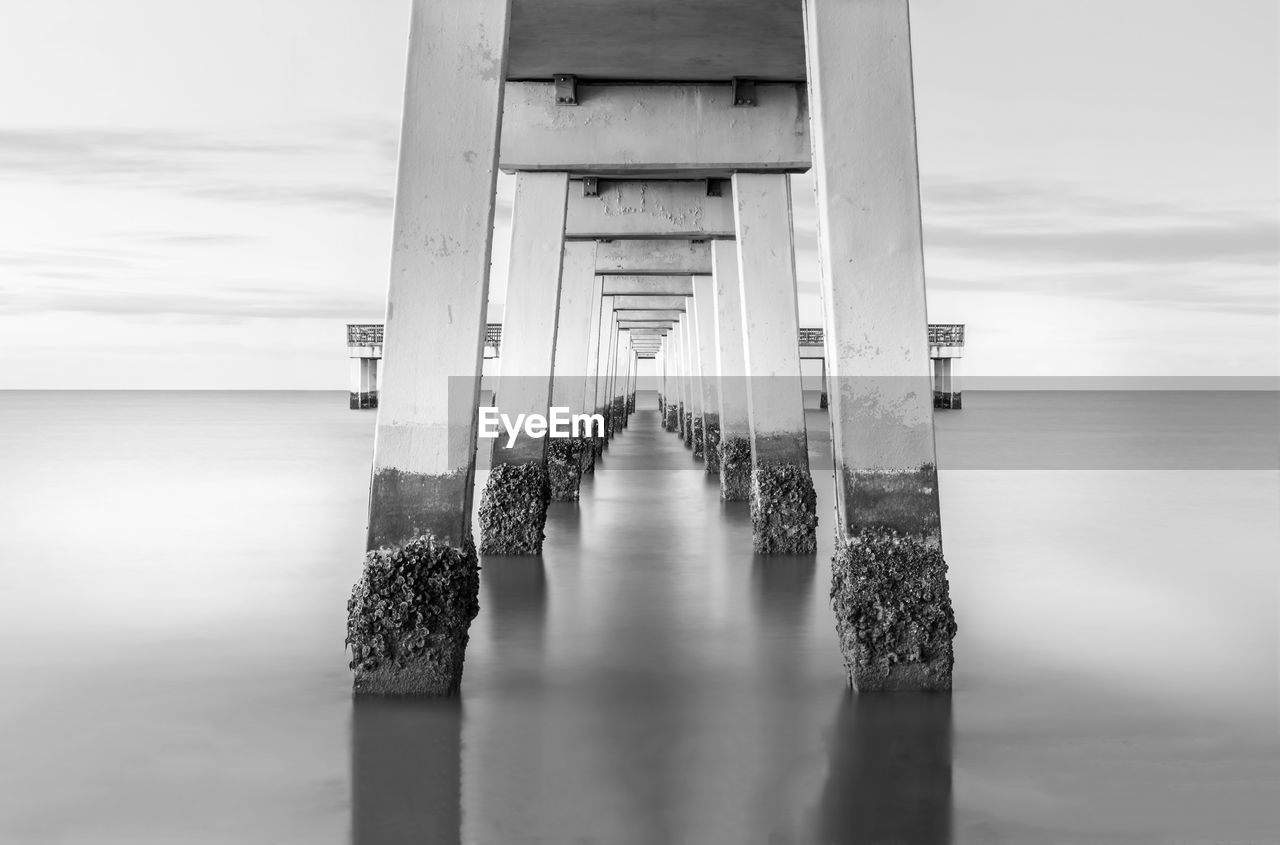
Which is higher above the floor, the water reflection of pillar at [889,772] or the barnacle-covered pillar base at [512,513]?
the barnacle-covered pillar base at [512,513]

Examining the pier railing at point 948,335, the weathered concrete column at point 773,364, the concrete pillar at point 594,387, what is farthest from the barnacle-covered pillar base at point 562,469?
the pier railing at point 948,335

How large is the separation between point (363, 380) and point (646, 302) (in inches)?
1243

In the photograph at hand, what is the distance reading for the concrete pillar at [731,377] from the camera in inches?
606

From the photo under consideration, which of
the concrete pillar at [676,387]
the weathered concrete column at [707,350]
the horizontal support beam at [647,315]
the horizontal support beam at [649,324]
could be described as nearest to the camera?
the weathered concrete column at [707,350]

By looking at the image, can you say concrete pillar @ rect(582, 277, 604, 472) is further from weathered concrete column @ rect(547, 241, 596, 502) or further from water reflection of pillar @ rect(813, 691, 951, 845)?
water reflection of pillar @ rect(813, 691, 951, 845)

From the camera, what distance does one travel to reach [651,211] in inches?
581

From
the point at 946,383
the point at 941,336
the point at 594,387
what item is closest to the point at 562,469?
the point at 594,387

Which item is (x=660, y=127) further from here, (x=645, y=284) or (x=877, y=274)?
(x=645, y=284)

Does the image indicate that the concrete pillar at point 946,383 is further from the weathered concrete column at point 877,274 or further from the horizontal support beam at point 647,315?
the weathered concrete column at point 877,274

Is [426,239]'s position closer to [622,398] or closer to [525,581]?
[525,581]

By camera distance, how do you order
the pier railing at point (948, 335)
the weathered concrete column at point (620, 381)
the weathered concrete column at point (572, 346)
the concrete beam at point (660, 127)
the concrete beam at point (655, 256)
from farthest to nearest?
the pier railing at point (948, 335) → the weathered concrete column at point (620, 381) → the concrete beam at point (655, 256) → the weathered concrete column at point (572, 346) → the concrete beam at point (660, 127)

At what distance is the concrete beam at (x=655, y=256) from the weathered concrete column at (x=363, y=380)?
3352 cm

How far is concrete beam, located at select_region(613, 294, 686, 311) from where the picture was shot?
2858 centimetres

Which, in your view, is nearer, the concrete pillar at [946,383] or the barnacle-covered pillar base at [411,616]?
the barnacle-covered pillar base at [411,616]
